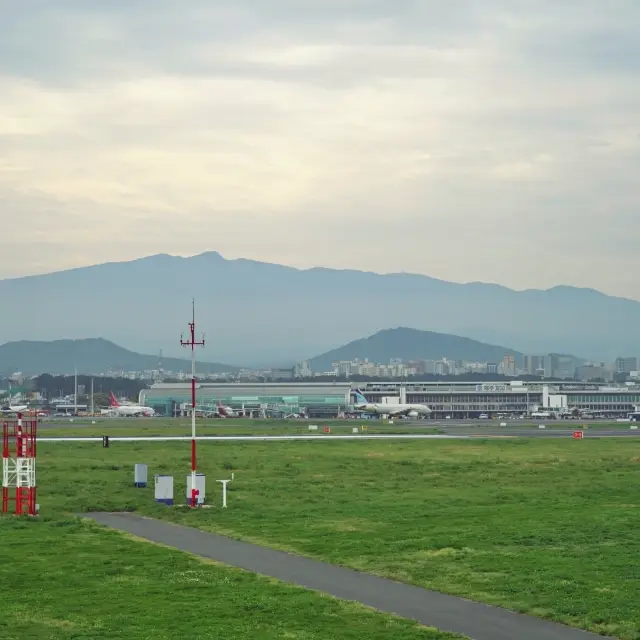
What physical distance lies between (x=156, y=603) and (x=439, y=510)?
1906cm

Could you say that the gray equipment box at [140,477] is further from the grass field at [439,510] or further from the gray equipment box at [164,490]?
the gray equipment box at [164,490]

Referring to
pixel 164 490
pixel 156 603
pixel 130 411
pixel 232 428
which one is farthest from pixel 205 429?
pixel 156 603

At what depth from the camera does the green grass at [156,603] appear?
22.2m

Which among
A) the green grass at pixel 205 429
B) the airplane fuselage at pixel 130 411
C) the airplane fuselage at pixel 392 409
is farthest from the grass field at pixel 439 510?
the airplane fuselage at pixel 130 411

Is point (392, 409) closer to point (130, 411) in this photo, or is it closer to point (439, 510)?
point (130, 411)

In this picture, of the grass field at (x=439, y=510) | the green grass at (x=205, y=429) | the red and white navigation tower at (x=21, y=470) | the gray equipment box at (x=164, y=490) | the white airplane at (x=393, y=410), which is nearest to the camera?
the grass field at (x=439, y=510)

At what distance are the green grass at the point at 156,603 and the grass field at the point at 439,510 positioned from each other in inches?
153

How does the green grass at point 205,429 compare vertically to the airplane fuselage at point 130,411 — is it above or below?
below

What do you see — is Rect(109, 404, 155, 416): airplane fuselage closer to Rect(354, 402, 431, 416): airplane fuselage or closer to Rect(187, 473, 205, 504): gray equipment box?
Rect(354, 402, 431, 416): airplane fuselage

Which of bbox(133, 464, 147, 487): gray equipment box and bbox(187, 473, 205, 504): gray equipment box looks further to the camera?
bbox(133, 464, 147, 487): gray equipment box

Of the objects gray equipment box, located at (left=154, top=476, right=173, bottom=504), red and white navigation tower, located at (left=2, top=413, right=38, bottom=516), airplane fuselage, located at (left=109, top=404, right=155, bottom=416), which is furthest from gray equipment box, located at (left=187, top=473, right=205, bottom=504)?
airplane fuselage, located at (left=109, top=404, right=155, bottom=416)

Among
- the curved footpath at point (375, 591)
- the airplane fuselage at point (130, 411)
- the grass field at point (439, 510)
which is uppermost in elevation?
the airplane fuselage at point (130, 411)

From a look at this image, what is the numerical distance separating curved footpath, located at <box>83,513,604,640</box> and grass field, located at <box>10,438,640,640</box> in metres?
0.74

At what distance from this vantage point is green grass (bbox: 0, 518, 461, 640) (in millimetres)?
22250
